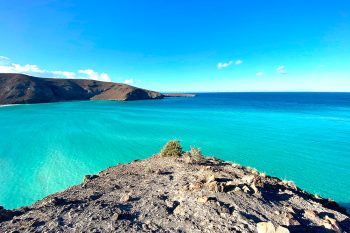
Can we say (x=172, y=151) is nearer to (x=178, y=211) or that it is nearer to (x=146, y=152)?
(x=146, y=152)

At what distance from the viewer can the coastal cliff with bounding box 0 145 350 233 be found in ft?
20.8

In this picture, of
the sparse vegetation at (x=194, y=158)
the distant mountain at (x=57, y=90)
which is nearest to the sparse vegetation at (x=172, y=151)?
the sparse vegetation at (x=194, y=158)

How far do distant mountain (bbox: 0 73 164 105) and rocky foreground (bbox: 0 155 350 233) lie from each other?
334 feet

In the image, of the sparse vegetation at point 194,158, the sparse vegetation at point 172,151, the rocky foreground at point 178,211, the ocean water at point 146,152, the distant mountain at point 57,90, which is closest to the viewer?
the rocky foreground at point 178,211

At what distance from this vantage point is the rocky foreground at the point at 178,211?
20.8 feet

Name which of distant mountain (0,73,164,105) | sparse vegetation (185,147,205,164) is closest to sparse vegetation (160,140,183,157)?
sparse vegetation (185,147,205,164)

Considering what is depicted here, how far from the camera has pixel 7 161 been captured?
21031 mm

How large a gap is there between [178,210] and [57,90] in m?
124

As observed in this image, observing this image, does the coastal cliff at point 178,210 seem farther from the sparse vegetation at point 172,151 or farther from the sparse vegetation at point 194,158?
the sparse vegetation at point 172,151

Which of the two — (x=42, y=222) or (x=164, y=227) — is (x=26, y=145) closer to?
(x=42, y=222)

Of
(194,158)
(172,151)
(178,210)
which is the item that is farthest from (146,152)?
(178,210)

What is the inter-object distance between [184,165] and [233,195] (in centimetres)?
509

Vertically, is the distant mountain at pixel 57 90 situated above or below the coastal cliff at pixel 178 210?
above

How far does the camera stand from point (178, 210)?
719 centimetres
